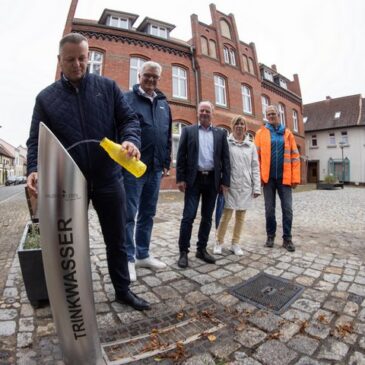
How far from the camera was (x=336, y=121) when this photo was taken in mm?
35781

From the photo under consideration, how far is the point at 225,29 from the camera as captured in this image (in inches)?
849

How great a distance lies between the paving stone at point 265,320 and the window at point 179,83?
16625 millimetres

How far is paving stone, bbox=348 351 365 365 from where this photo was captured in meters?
1.77

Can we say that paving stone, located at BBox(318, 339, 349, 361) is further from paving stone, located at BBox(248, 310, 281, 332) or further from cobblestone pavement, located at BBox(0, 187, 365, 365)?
paving stone, located at BBox(248, 310, 281, 332)

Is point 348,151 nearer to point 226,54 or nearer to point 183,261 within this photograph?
point 226,54

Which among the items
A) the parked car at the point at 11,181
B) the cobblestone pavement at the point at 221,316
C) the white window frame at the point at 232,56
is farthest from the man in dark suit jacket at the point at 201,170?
the parked car at the point at 11,181

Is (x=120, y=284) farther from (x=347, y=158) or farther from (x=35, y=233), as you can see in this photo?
(x=347, y=158)

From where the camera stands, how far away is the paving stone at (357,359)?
5.81ft

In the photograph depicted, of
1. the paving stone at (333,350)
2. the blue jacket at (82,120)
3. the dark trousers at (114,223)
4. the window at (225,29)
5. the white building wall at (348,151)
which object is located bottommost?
the paving stone at (333,350)

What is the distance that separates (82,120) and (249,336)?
1.99 m

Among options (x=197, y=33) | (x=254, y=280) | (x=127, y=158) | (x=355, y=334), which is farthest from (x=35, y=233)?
(x=197, y=33)

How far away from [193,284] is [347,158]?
1467 inches

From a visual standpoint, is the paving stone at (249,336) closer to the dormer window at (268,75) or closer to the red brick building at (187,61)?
the red brick building at (187,61)

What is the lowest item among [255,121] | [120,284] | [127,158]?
[120,284]
